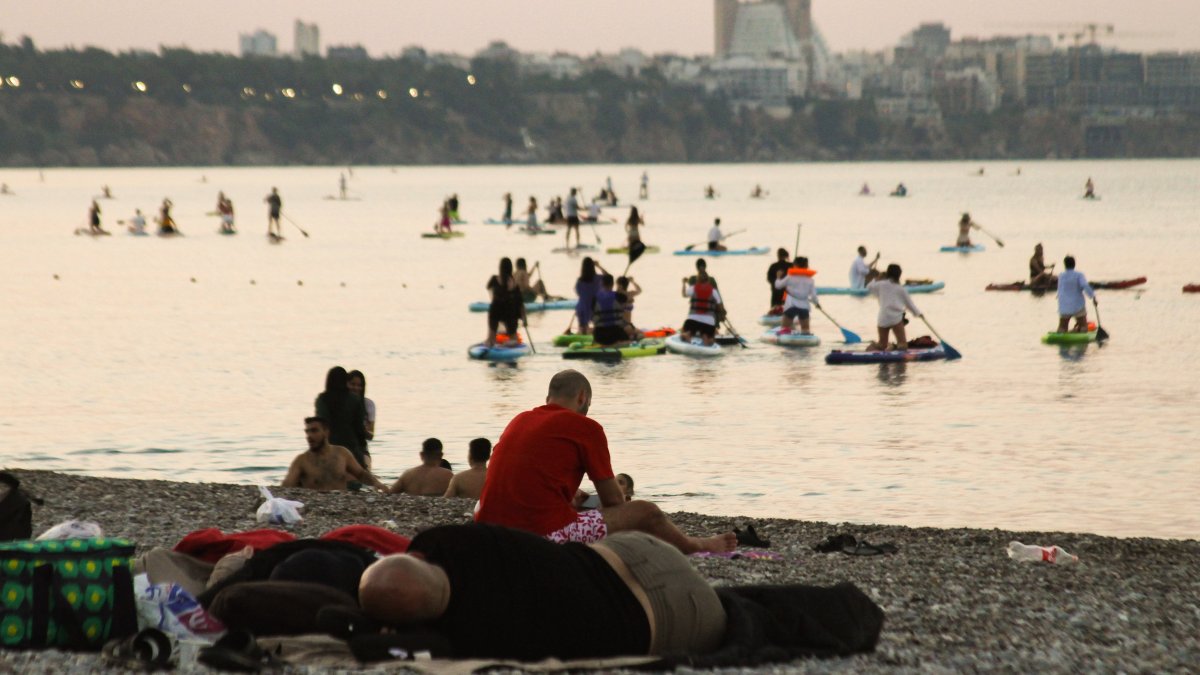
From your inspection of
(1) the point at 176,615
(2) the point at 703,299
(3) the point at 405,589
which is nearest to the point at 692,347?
(2) the point at 703,299

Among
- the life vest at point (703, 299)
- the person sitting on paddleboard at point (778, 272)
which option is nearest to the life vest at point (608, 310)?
the life vest at point (703, 299)

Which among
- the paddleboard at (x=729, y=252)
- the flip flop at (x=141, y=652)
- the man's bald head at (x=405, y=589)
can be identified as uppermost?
the paddleboard at (x=729, y=252)

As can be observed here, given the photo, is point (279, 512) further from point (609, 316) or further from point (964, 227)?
point (964, 227)

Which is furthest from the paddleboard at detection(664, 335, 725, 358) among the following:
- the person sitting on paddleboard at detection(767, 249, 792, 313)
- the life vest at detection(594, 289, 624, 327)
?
the person sitting on paddleboard at detection(767, 249, 792, 313)

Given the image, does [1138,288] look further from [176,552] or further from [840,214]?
[840,214]

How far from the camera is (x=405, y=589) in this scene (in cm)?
655

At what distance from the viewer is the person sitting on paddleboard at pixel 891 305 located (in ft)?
76.8

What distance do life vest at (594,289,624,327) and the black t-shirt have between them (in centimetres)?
1752

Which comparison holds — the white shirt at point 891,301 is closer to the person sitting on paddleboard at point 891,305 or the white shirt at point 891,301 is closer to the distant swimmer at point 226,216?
the person sitting on paddleboard at point 891,305

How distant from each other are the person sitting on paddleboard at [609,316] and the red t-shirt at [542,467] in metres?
15.7

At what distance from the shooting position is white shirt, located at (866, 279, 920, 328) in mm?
23438

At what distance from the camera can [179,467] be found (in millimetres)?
16719

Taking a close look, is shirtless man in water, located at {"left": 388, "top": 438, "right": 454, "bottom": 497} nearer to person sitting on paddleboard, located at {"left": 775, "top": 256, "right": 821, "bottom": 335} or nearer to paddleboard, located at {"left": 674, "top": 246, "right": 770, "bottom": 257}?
person sitting on paddleboard, located at {"left": 775, "top": 256, "right": 821, "bottom": 335}

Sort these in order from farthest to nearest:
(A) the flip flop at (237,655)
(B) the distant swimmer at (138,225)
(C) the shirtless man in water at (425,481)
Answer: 1. (B) the distant swimmer at (138,225)
2. (C) the shirtless man in water at (425,481)
3. (A) the flip flop at (237,655)
